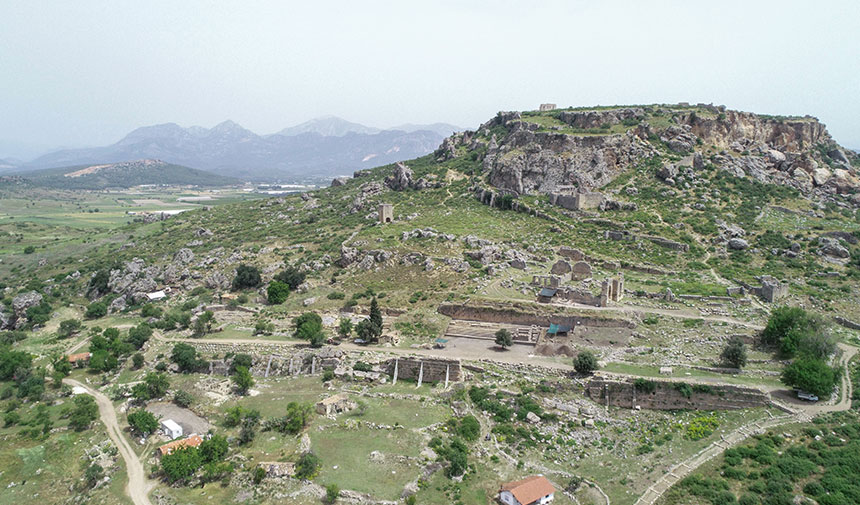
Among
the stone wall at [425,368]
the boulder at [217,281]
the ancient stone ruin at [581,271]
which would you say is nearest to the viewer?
the stone wall at [425,368]

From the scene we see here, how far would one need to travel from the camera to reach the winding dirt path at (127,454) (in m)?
24.4

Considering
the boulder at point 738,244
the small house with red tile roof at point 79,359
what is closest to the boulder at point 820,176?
the boulder at point 738,244

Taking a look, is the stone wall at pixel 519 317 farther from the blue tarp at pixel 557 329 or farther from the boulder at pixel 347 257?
the boulder at pixel 347 257

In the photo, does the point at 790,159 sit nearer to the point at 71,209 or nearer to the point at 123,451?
the point at 123,451

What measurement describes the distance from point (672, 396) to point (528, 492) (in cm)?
1130

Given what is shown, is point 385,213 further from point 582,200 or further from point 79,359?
point 79,359

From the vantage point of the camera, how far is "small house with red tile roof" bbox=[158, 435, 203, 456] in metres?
26.0

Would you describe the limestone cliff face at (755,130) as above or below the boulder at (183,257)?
above

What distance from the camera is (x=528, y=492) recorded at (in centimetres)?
2177

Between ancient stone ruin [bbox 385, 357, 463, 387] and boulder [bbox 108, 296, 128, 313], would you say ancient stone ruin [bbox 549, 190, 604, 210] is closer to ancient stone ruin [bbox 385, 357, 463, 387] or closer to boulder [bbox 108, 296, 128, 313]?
ancient stone ruin [bbox 385, 357, 463, 387]

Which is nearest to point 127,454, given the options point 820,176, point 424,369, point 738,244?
point 424,369

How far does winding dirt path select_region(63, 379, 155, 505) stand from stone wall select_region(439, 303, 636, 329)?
76.4 feet

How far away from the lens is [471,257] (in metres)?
49.6

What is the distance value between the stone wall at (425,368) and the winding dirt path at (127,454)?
49.6ft
